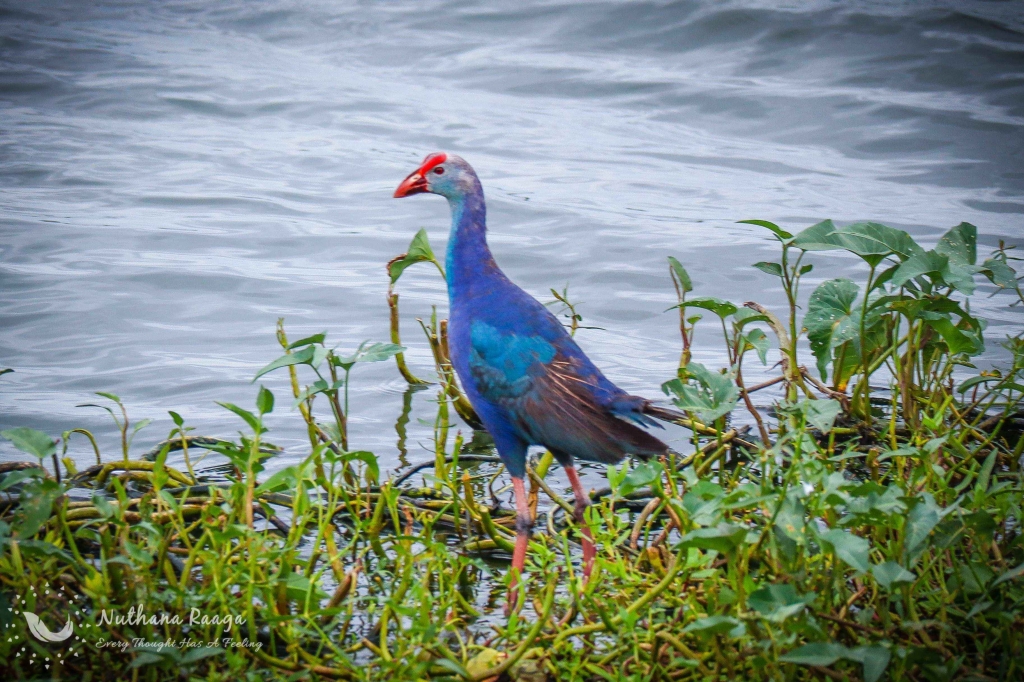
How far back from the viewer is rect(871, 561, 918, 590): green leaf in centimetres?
236

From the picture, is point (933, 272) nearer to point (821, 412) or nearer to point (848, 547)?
point (821, 412)

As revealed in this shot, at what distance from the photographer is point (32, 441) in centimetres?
253

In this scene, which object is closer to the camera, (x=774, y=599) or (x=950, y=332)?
(x=774, y=599)

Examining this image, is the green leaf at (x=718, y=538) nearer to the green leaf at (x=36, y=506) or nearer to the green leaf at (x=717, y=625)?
the green leaf at (x=717, y=625)

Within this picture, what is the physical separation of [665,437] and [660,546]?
185cm

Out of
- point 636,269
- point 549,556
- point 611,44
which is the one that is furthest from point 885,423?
point 611,44

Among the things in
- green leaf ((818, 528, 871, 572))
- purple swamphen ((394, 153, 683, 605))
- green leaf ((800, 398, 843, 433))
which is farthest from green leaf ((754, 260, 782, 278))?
green leaf ((818, 528, 871, 572))

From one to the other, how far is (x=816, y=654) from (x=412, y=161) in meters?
7.50

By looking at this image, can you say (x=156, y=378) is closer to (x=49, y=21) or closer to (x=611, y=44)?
(x=611, y=44)

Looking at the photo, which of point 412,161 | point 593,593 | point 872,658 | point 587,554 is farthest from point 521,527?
point 412,161

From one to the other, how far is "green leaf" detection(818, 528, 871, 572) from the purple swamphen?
0.83m

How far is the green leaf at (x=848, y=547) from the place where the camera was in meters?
2.35

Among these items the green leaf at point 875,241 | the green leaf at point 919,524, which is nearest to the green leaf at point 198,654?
the green leaf at point 919,524

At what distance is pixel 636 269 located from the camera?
285 inches
